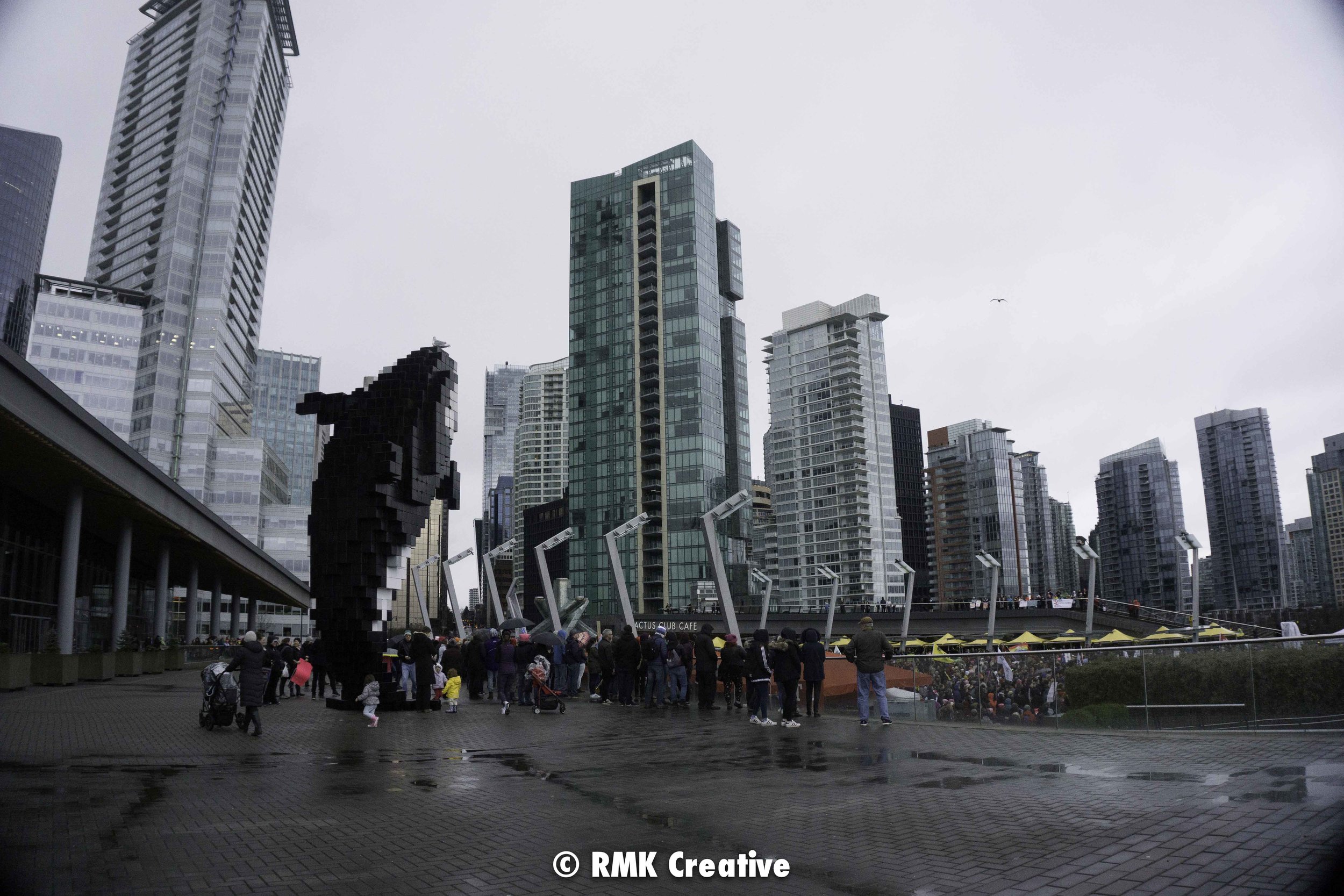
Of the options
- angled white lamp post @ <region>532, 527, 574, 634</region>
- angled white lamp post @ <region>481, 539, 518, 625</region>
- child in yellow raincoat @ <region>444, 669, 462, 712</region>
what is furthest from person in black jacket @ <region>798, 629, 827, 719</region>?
angled white lamp post @ <region>481, 539, 518, 625</region>

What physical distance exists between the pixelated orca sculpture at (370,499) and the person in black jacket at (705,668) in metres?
6.91

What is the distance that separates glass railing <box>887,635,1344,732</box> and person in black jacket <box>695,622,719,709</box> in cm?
442

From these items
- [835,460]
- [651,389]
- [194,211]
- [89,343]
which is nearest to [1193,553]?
[651,389]

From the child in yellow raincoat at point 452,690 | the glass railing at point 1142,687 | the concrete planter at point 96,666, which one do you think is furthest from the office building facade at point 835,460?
the glass railing at point 1142,687

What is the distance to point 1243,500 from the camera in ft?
375

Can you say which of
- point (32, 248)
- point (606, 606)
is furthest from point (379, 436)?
point (32, 248)

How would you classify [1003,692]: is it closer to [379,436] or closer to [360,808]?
[360,808]

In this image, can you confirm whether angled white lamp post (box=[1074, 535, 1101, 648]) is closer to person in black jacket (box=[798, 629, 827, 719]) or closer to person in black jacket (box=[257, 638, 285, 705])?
person in black jacket (box=[798, 629, 827, 719])

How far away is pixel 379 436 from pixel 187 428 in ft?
345

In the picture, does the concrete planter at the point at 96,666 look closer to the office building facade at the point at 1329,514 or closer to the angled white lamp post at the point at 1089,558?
the angled white lamp post at the point at 1089,558

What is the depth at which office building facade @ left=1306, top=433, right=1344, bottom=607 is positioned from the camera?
153 ft

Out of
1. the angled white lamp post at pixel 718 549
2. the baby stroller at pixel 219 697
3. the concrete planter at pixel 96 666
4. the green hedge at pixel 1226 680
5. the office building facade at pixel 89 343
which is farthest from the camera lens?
the office building facade at pixel 89 343

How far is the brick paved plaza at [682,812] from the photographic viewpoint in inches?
221

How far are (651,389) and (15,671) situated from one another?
109426mm
